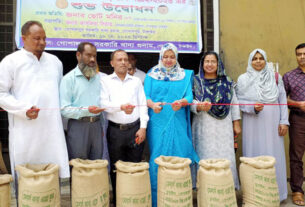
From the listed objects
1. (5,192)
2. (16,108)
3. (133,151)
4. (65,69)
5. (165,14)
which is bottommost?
(5,192)

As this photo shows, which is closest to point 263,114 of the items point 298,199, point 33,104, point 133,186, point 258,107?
point 258,107

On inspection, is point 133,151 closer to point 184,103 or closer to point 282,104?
point 184,103

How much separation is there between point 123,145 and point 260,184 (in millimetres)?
1387

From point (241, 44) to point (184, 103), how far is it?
6.38ft

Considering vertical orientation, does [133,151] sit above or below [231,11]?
below

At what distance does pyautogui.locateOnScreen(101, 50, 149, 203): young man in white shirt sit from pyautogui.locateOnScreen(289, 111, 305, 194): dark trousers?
74.3 inches

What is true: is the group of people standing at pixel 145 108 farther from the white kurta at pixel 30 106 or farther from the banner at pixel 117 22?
the banner at pixel 117 22

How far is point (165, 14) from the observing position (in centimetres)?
425

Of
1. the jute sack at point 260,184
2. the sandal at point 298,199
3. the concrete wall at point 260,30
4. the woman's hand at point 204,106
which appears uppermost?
the concrete wall at point 260,30

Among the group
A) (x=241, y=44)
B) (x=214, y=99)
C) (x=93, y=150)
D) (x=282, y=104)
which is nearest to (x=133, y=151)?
(x=93, y=150)

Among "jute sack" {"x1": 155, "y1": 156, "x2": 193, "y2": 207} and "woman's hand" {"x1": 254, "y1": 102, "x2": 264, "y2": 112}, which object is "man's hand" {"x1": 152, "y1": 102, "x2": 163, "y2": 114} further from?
"woman's hand" {"x1": 254, "y1": 102, "x2": 264, "y2": 112}

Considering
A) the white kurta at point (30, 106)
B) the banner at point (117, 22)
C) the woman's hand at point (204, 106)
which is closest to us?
the white kurta at point (30, 106)

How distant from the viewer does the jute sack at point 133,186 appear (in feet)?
9.00

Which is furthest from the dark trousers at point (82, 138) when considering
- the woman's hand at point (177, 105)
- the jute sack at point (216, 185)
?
the jute sack at point (216, 185)
